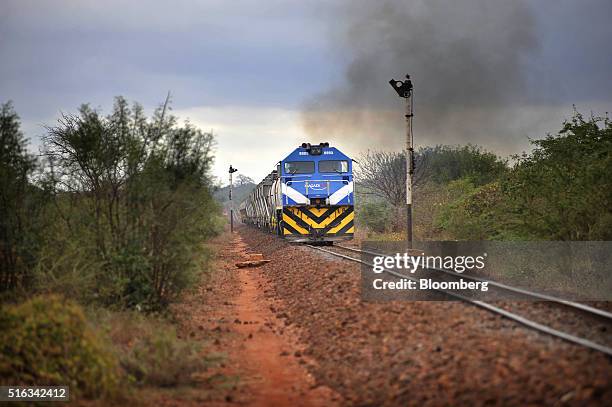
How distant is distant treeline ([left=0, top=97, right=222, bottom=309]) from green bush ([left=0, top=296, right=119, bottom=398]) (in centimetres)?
281

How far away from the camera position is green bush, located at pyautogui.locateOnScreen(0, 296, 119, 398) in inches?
289

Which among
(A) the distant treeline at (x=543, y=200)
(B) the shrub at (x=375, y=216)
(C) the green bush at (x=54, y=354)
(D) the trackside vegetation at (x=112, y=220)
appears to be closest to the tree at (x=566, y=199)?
(A) the distant treeline at (x=543, y=200)

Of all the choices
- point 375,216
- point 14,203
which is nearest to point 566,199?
point 14,203

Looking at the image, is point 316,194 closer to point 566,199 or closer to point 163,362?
point 566,199

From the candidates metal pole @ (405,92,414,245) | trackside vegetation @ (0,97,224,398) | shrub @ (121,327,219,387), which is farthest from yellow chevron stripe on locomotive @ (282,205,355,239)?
shrub @ (121,327,219,387)

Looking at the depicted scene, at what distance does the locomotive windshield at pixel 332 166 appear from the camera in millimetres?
28625

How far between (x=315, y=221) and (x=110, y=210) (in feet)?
55.8

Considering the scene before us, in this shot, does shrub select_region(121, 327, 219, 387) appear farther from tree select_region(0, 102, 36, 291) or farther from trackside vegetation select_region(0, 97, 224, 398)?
tree select_region(0, 102, 36, 291)

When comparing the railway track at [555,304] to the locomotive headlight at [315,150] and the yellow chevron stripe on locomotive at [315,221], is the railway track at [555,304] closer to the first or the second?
the yellow chevron stripe on locomotive at [315,221]

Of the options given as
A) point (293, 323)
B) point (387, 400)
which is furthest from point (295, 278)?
point (387, 400)

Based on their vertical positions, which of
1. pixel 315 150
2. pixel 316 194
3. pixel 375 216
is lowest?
pixel 375 216

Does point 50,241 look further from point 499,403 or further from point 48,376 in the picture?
point 499,403

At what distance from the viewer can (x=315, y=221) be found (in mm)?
28312

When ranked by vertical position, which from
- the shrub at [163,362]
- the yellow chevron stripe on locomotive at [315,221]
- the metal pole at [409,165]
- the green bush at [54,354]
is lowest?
the shrub at [163,362]
